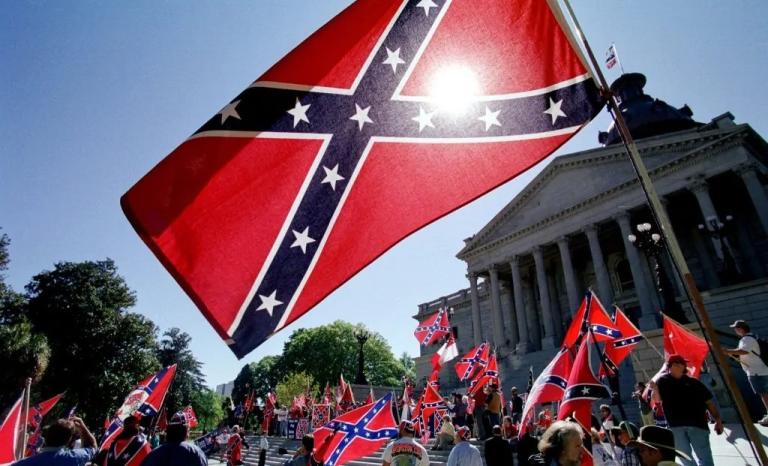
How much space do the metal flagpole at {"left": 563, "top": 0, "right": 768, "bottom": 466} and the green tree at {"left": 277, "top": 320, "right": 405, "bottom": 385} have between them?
2321 inches

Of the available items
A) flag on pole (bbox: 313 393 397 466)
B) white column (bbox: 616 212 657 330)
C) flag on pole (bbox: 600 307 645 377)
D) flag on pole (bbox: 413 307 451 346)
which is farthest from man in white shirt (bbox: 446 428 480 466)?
white column (bbox: 616 212 657 330)

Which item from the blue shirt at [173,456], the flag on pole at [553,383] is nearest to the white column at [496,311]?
the flag on pole at [553,383]

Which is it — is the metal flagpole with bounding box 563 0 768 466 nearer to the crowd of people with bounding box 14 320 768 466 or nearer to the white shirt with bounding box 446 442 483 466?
the crowd of people with bounding box 14 320 768 466

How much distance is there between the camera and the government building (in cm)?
Result: 2178

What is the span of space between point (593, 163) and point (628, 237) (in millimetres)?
8677

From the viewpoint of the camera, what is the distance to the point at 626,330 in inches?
397

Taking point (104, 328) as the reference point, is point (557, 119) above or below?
below

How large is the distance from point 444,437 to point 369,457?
3249 millimetres

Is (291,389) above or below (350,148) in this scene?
above

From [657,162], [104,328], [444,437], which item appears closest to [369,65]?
[444,437]

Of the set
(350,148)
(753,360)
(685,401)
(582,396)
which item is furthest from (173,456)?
(753,360)

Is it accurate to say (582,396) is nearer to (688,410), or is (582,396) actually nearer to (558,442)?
(688,410)

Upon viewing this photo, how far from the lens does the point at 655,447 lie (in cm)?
290

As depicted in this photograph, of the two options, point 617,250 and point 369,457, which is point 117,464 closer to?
point 369,457
